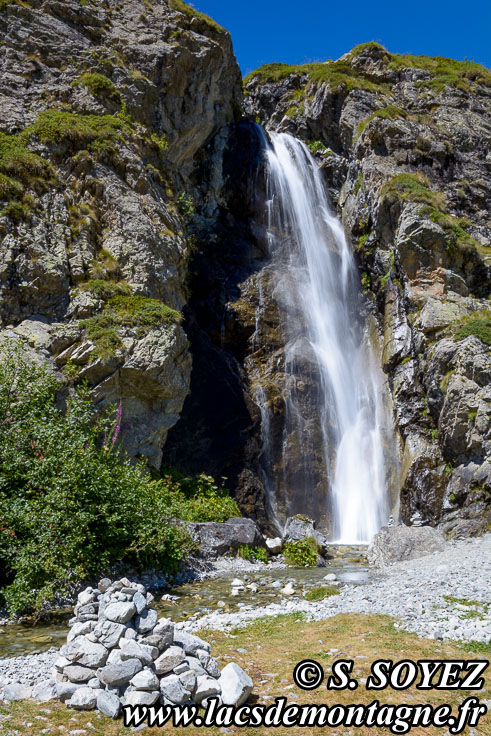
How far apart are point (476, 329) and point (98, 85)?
19.9 metres

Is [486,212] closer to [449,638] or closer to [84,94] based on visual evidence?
[84,94]

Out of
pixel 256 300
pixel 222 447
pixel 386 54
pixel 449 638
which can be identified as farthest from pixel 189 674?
pixel 386 54

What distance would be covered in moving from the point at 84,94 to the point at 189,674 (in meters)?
24.2

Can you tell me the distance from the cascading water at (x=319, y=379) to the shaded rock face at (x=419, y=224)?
129 cm

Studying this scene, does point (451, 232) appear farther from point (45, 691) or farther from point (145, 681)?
point (45, 691)

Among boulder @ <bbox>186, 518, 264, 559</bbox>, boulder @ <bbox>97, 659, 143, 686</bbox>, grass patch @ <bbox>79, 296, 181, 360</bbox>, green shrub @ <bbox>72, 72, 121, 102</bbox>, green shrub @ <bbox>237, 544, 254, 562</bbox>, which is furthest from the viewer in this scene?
green shrub @ <bbox>72, 72, 121, 102</bbox>

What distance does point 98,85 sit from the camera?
22.6 meters

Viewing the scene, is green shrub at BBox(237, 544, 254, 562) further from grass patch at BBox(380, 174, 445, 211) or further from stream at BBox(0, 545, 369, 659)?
grass patch at BBox(380, 174, 445, 211)

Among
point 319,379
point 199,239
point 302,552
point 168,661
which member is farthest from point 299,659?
point 199,239

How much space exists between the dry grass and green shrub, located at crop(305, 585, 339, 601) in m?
1.70

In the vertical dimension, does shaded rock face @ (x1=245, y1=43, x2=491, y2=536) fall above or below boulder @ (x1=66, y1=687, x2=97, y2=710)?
above

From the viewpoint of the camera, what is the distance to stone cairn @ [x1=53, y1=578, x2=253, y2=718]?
4.70 metres

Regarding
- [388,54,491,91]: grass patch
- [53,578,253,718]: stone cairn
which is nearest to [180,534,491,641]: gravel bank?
[53,578,253,718]: stone cairn

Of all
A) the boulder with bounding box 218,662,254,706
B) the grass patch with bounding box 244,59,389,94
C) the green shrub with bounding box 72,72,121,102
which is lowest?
the boulder with bounding box 218,662,254,706
